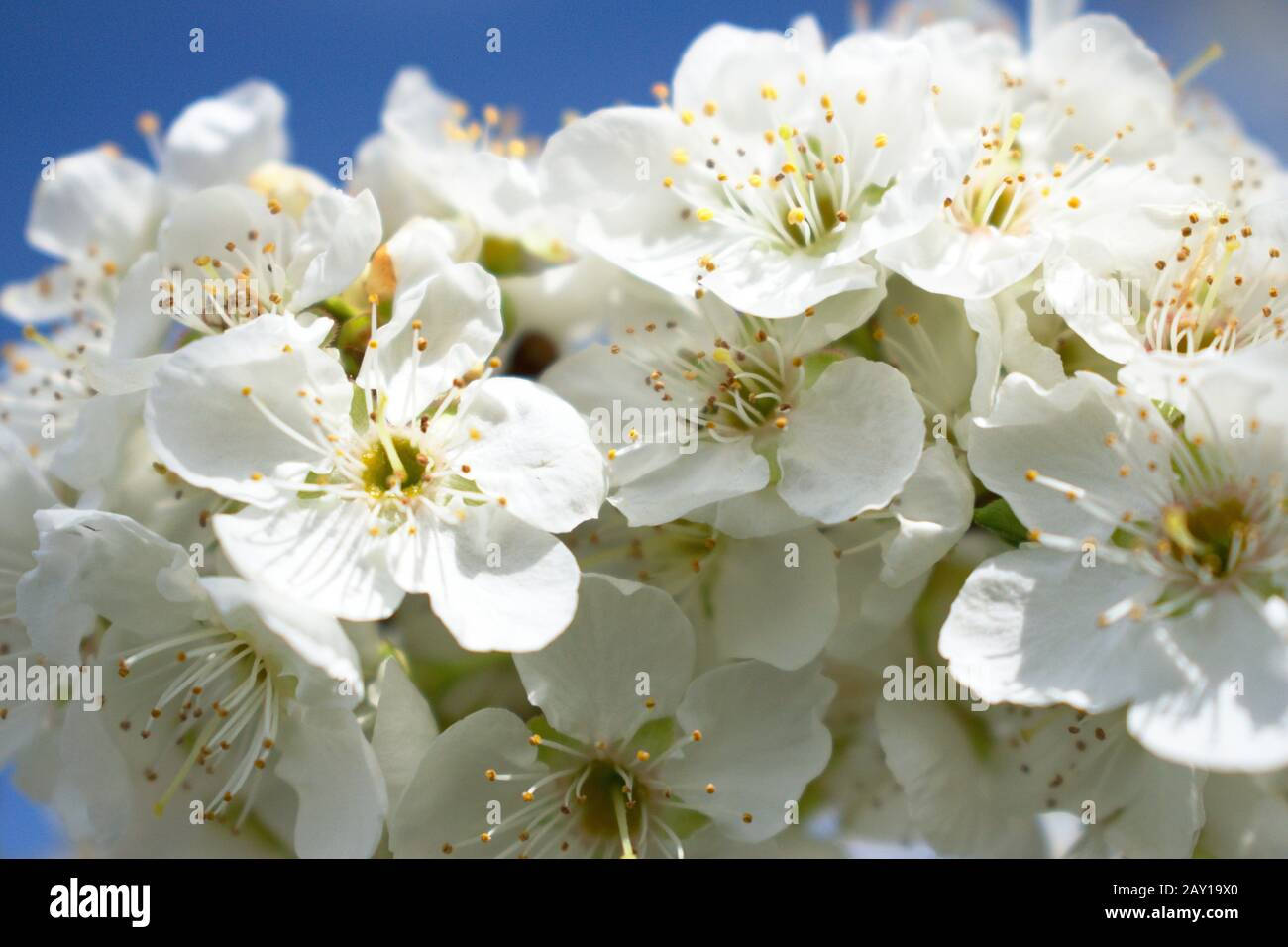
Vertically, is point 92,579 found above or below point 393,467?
below

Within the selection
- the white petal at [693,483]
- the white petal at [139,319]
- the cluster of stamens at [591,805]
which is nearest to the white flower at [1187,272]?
the white petal at [693,483]

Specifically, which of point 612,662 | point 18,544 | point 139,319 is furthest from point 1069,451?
point 18,544

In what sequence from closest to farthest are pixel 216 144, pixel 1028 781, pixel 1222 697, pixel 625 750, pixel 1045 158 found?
pixel 1222 697, pixel 625 750, pixel 1028 781, pixel 1045 158, pixel 216 144

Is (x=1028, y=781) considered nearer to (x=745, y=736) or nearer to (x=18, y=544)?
(x=745, y=736)

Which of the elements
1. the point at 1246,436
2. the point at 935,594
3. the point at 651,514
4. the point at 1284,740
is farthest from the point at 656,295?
the point at 1284,740

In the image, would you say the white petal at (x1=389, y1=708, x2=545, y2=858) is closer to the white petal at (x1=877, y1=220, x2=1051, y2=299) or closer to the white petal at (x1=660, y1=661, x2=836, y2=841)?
the white petal at (x1=660, y1=661, x2=836, y2=841)

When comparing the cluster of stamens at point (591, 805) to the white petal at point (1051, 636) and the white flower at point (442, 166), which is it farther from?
the white flower at point (442, 166)

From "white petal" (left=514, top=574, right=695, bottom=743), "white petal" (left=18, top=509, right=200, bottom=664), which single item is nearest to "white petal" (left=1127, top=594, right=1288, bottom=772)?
"white petal" (left=514, top=574, right=695, bottom=743)

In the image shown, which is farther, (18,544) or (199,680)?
(18,544)
